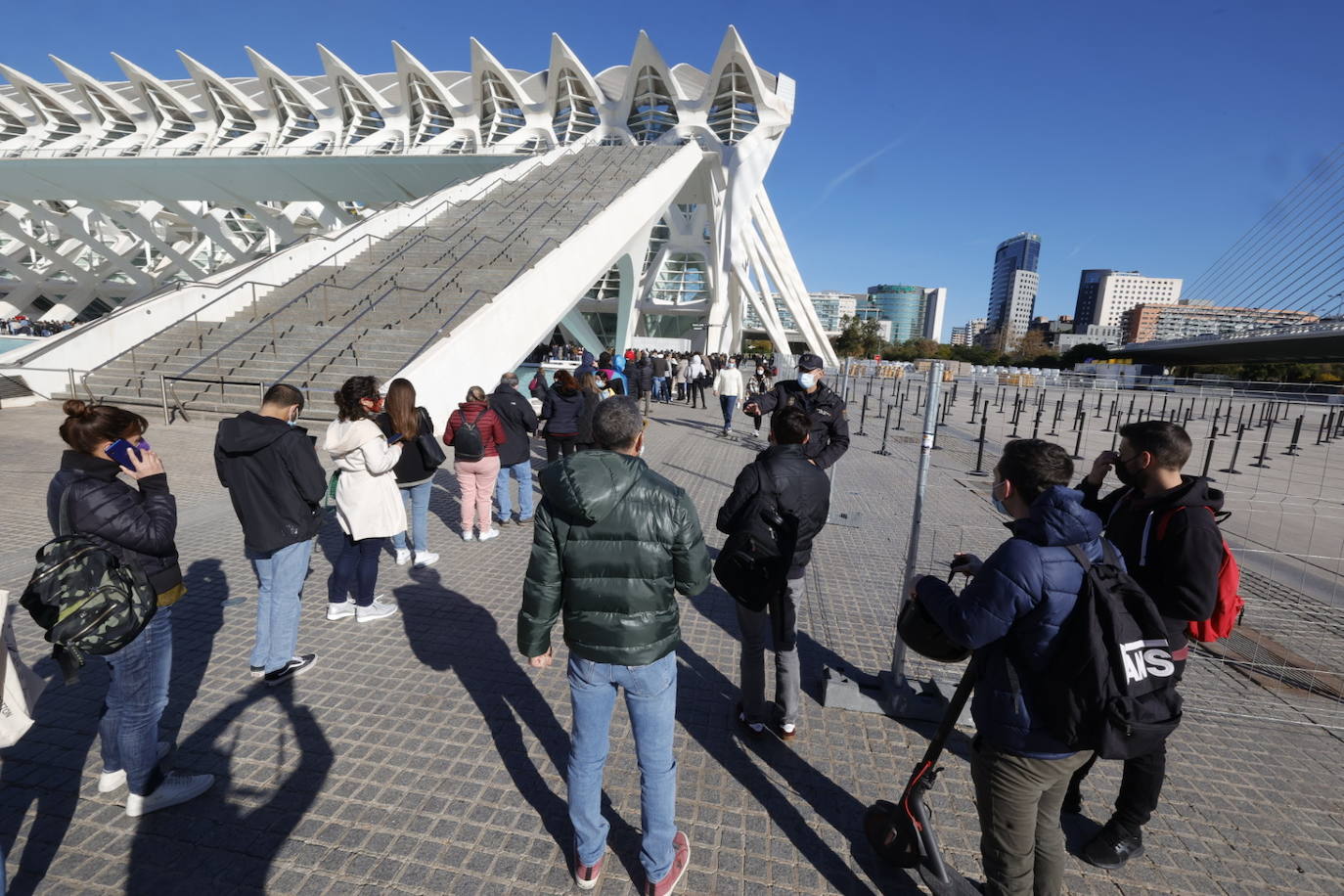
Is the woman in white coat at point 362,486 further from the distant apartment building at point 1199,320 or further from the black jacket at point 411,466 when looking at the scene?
the distant apartment building at point 1199,320

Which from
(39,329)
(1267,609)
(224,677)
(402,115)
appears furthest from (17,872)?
(402,115)

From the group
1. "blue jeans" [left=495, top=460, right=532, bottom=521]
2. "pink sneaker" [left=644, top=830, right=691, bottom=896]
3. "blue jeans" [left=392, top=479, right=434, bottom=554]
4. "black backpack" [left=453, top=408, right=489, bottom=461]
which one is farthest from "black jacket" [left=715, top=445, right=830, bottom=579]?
"blue jeans" [left=495, top=460, right=532, bottom=521]

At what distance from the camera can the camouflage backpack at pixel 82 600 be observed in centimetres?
191

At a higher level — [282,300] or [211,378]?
[282,300]

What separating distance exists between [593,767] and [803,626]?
2721 mm

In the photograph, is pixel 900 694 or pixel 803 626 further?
pixel 803 626

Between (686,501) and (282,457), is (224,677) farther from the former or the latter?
(686,501)

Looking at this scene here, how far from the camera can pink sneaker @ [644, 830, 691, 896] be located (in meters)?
2.22

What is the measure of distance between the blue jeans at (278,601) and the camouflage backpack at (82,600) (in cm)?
112

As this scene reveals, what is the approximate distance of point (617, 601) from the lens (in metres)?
2.08

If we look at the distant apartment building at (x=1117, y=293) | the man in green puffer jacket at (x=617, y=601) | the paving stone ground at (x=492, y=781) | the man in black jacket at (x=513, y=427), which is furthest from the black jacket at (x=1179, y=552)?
the distant apartment building at (x=1117, y=293)

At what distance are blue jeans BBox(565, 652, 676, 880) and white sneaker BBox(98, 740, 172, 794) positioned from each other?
1882 mm

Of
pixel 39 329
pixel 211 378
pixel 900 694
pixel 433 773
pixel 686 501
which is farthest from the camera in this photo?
pixel 39 329

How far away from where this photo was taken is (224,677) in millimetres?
3514
